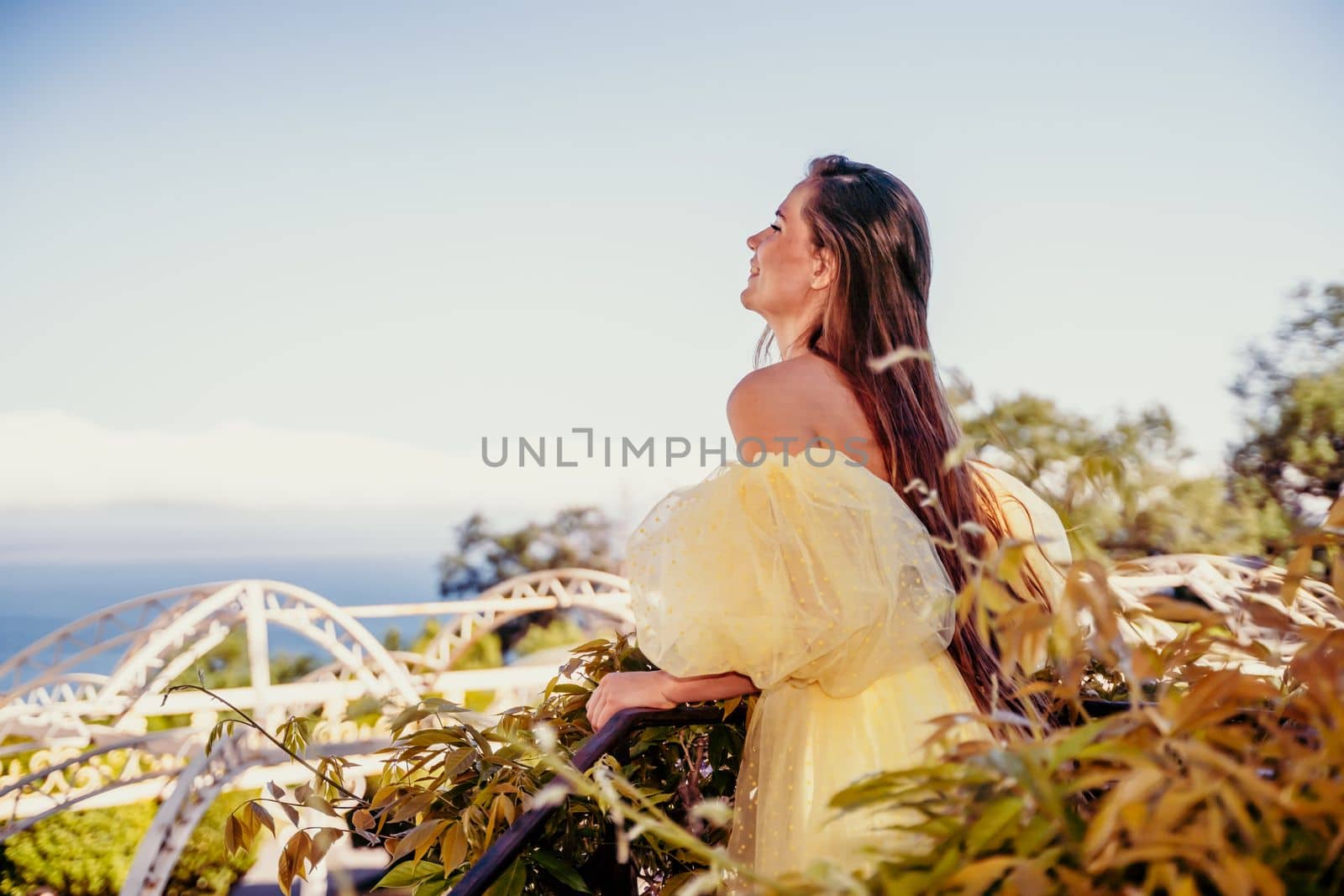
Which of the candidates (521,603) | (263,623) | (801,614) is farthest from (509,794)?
(521,603)

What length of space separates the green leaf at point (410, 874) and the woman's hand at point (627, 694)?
26 cm

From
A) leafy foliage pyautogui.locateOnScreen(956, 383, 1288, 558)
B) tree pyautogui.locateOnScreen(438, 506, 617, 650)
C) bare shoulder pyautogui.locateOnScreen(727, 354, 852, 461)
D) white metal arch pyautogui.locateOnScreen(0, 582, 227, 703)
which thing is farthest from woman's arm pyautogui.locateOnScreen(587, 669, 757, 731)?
tree pyautogui.locateOnScreen(438, 506, 617, 650)

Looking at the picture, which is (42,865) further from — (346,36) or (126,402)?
(126,402)

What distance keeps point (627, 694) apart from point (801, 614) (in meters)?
0.28

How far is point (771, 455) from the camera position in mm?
1265

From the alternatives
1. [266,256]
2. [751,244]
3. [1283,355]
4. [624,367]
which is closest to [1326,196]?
[1283,355]

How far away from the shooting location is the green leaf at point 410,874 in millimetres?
1184

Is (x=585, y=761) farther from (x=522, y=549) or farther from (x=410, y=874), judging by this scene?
(x=522, y=549)

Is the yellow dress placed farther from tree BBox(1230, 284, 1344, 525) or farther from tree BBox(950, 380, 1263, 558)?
tree BBox(1230, 284, 1344, 525)

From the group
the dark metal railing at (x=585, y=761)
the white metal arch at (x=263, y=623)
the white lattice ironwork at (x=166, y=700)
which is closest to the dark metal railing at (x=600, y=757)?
the dark metal railing at (x=585, y=761)

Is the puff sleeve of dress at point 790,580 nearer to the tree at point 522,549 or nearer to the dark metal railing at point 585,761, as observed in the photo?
the dark metal railing at point 585,761

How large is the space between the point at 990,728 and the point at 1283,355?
56.7ft

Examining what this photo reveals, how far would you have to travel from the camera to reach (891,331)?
1.65m

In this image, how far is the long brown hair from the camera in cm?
144
